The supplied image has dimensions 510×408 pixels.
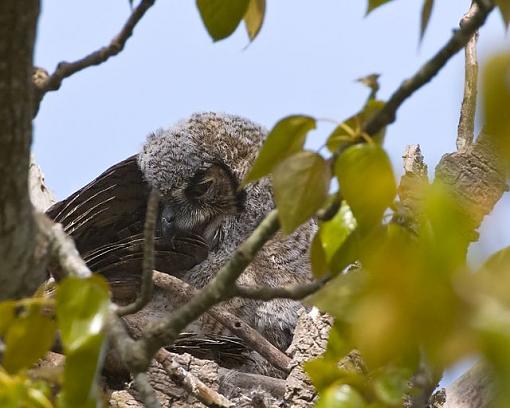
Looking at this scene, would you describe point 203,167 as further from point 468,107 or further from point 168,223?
point 468,107

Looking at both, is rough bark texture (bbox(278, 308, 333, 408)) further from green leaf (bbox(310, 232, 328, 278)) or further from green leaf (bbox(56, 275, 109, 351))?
green leaf (bbox(56, 275, 109, 351))

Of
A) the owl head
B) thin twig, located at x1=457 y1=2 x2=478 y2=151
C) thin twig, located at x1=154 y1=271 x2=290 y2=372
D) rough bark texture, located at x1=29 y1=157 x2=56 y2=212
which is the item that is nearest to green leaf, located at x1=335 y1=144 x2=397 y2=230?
thin twig, located at x1=457 y1=2 x2=478 y2=151

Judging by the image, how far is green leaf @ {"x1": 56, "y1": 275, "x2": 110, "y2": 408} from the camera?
72 centimetres

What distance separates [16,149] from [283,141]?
0.26 m

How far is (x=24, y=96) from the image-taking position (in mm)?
888

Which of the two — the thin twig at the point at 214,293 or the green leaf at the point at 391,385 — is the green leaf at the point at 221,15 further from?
the green leaf at the point at 391,385

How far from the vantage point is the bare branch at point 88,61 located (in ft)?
3.86

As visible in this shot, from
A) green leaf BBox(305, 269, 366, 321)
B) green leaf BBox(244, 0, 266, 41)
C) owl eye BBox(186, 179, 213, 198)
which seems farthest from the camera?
owl eye BBox(186, 179, 213, 198)

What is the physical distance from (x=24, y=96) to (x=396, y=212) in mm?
372

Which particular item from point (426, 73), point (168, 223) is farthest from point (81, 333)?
point (168, 223)

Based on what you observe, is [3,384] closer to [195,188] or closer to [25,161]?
[25,161]

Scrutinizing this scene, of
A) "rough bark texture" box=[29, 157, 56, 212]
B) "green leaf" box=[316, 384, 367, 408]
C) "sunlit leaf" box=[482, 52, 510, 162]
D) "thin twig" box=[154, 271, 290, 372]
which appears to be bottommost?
"thin twig" box=[154, 271, 290, 372]

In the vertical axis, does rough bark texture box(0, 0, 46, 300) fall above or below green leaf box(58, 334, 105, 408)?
above

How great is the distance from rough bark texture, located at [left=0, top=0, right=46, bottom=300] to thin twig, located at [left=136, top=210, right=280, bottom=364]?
5.4 inches
